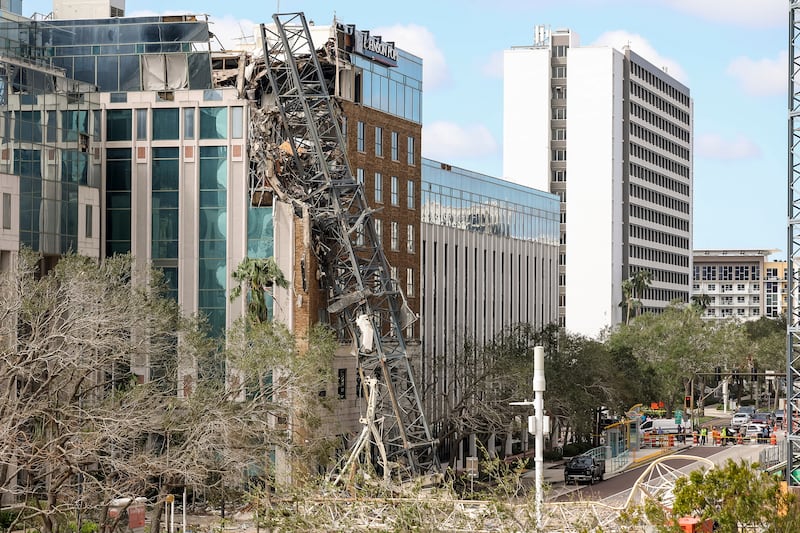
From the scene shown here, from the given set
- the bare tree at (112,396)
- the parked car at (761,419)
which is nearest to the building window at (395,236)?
the bare tree at (112,396)

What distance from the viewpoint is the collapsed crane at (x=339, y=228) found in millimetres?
80375

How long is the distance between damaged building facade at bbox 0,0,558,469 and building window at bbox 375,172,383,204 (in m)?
0.14

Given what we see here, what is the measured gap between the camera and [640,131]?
18775cm

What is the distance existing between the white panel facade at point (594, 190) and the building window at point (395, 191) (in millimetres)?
89960

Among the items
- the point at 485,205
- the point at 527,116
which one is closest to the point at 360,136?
the point at 485,205

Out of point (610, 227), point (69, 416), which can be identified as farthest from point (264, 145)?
point (610, 227)

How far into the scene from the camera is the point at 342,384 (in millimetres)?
82750

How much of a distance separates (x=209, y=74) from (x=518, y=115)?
343ft

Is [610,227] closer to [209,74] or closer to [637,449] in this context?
[637,449]

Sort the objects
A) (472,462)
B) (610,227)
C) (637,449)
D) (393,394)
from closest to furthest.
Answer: (472,462) < (393,394) < (637,449) < (610,227)

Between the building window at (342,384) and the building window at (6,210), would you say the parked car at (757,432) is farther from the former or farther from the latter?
the building window at (6,210)

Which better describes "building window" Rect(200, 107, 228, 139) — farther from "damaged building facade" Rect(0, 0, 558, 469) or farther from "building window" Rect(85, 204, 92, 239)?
"building window" Rect(85, 204, 92, 239)

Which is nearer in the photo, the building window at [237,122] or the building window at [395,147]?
the building window at [237,122]

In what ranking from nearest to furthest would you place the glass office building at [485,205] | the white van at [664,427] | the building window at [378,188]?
the building window at [378,188] → the glass office building at [485,205] → the white van at [664,427]
